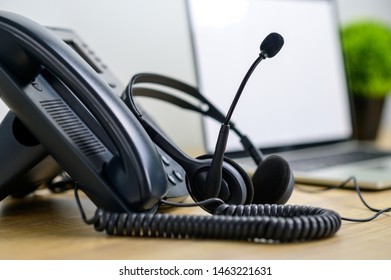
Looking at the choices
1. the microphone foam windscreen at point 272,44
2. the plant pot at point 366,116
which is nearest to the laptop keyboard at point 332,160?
the plant pot at point 366,116

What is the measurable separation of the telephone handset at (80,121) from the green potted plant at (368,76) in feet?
2.91

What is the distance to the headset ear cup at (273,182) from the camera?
52 cm

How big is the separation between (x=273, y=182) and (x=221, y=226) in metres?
0.12

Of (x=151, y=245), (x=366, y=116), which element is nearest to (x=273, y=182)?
(x=151, y=245)

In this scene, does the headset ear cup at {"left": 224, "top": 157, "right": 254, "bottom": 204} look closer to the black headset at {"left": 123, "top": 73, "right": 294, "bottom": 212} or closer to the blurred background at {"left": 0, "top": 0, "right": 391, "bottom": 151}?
the black headset at {"left": 123, "top": 73, "right": 294, "bottom": 212}

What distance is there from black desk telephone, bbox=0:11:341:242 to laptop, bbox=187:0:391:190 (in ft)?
0.93

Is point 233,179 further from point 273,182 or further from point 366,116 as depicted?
point 366,116

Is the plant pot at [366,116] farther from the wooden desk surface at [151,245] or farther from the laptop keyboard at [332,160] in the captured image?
the wooden desk surface at [151,245]

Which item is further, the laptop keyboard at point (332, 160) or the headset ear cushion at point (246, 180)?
the laptop keyboard at point (332, 160)

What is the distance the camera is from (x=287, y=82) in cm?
100

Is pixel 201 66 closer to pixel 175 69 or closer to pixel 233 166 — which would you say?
pixel 175 69

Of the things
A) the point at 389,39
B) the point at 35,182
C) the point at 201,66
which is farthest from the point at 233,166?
the point at 389,39

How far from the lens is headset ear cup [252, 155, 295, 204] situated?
52 cm

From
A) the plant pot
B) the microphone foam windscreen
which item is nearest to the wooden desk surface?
the microphone foam windscreen
